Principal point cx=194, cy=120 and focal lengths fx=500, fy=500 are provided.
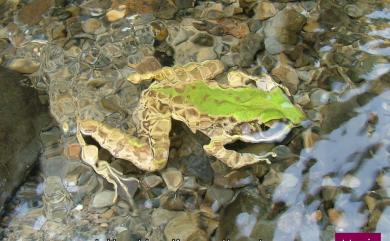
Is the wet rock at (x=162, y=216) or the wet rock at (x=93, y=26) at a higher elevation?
the wet rock at (x=93, y=26)

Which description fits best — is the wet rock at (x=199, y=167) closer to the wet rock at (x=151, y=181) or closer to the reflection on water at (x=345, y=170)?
the wet rock at (x=151, y=181)

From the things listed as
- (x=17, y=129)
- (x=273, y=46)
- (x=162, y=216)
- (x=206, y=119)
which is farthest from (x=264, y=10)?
(x=17, y=129)

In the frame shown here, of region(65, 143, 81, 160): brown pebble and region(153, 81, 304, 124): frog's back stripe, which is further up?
region(153, 81, 304, 124): frog's back stripe

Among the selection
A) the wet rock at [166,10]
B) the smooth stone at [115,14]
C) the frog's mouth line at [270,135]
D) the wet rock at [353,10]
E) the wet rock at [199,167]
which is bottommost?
the wet rock at [199,167]

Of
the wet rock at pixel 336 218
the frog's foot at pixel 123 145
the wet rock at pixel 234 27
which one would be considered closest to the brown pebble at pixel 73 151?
the frog's foot at pixel 123 145

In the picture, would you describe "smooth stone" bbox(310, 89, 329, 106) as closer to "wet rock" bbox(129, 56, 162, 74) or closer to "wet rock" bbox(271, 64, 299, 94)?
"wet rock" bbox(271, 64, 299, 94)

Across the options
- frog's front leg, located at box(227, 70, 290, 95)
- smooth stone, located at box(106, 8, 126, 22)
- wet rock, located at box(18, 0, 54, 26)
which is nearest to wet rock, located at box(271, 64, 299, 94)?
frog's front leg, located at box(227, 70, 290, 95)

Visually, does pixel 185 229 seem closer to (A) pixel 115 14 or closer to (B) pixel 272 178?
(B) pixel 272 178
